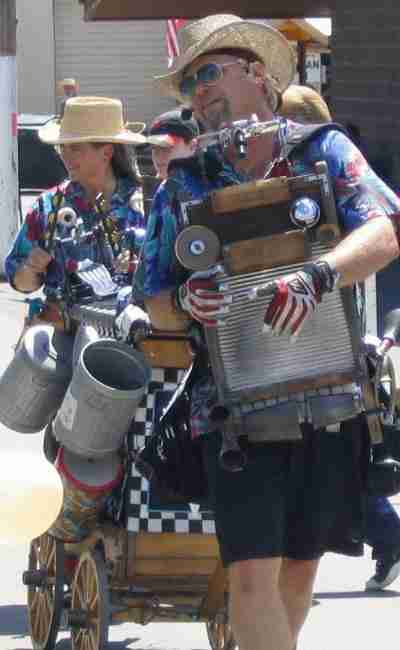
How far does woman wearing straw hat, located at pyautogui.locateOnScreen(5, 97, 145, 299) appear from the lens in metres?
5.35

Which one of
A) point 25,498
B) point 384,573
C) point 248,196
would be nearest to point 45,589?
point 384,573

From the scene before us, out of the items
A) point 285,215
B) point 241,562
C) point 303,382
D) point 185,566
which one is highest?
point 285,215

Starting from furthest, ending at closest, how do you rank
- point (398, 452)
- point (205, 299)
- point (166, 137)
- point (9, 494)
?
point (166, 137), point (398, 452), point (205, 299), point (9, 494)

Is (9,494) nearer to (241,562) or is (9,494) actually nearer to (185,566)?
(241,562)

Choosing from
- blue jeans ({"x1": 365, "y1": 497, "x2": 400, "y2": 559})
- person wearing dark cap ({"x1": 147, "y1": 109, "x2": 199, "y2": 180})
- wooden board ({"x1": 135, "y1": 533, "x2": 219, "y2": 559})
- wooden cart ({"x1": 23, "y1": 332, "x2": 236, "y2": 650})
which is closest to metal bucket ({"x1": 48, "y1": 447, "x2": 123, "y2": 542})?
wooden cart ({"x1": 23, "y1": 332, "x2": 236, "y2": 650})

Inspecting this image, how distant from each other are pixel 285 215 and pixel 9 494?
1196mm

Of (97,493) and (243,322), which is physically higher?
(243,322)

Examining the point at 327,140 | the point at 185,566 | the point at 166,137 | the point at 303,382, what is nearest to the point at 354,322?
the point at 303,382

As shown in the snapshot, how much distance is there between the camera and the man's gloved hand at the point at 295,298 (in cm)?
363

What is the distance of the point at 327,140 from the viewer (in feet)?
13.1

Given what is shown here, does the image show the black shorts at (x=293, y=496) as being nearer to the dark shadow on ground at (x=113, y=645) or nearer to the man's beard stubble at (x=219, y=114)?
the man's beard stubble at (x=219, y=114)

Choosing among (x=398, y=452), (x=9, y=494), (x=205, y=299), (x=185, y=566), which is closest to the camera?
(x=9, y=494)

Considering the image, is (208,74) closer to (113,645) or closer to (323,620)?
(113,645)

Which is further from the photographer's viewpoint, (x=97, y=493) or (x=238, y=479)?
(x=97, y=493)
